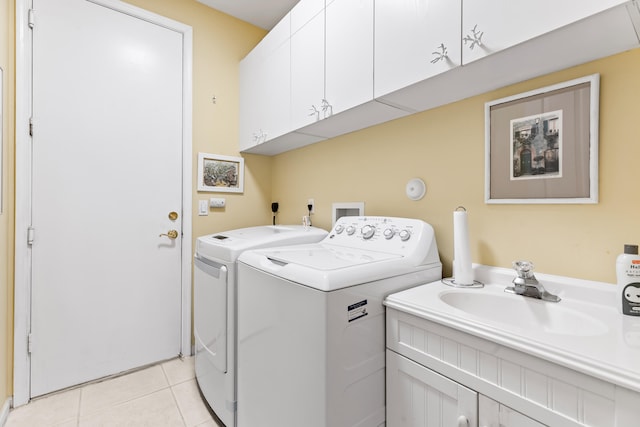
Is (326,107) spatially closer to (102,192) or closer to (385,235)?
(385,235)

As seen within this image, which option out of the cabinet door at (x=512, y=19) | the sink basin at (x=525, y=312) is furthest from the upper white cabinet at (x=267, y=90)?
the sink basin at (x=525, y=312)

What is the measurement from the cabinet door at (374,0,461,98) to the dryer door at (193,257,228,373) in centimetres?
120

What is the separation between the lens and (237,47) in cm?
248

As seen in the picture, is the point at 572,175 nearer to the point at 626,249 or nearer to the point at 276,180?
the point at 626,249

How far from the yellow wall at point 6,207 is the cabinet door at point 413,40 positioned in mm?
1999

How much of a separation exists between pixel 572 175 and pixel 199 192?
226 cm

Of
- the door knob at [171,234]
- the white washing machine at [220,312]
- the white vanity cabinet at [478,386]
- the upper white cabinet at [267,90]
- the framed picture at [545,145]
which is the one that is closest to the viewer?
the white vanity cabinet at [478,386]

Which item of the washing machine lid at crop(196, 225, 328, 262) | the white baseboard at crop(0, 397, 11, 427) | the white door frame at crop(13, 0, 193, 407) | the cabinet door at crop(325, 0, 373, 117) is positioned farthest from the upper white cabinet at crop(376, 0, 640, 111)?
the white baseboard at crop(0, 397, 11, 427)

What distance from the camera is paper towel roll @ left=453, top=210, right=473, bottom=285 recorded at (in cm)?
117

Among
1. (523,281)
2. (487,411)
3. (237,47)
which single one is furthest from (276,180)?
(487,411)

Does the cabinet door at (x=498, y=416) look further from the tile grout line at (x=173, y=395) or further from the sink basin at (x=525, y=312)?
the tile grout line at (x=173, y=395)

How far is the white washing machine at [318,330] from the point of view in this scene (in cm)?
91

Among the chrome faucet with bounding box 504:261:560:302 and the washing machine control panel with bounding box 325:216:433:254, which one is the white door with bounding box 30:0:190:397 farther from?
the chrome faucet with bounding box 504:261:560:302

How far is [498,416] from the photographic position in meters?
0.76
